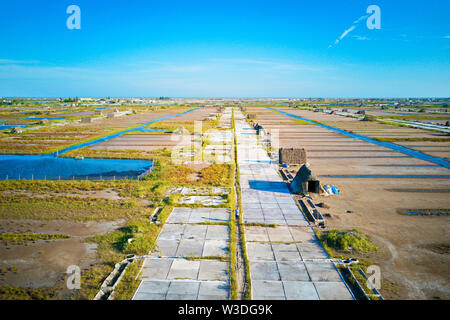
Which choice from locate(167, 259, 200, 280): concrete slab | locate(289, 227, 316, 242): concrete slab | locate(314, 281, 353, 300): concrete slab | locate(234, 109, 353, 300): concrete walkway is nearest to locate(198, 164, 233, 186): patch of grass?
locate(234, 109, 353, 300): concrete walkway

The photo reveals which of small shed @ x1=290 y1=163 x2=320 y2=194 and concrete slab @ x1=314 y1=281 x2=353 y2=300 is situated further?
small shed @ x1=290 y1=163 x2=320 y2=194

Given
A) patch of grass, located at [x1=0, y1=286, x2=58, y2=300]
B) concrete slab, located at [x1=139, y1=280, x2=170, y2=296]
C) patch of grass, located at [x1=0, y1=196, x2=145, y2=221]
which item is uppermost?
patch of grass, located at [x1=0, y1=196, x2=145, y2=221]

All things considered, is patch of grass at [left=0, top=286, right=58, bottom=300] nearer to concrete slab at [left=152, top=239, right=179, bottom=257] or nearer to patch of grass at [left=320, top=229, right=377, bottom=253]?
concrete slab at [left=152, top=239, right=179, bottom=257]

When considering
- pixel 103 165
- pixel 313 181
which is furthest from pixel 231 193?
pixel 103 165

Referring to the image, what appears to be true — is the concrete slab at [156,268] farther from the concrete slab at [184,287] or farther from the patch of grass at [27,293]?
the patch of grass at [27,293]

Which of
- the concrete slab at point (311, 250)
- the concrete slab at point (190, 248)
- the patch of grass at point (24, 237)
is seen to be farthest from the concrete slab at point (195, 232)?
the patch of grass at point (24, 237)

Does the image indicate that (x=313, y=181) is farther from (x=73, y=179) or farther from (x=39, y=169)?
(x=39, y=169)

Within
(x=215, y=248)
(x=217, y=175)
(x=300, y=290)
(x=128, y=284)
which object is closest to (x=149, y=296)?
(x=128, y=284)

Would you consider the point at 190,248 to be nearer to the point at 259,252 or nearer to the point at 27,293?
the point at 259,252
